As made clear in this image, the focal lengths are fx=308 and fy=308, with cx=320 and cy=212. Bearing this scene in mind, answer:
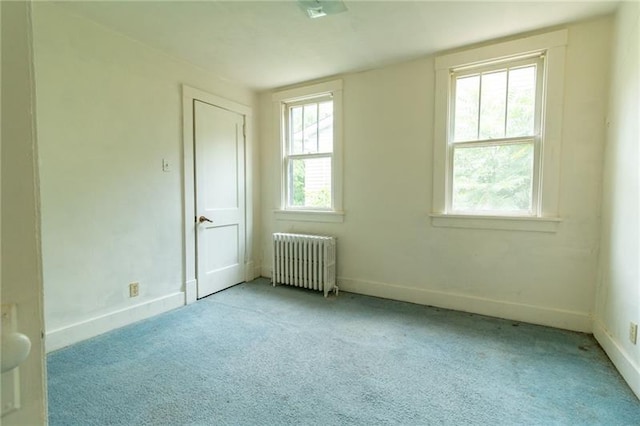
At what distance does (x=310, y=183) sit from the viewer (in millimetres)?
3850

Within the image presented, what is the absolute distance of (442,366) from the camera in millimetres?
2051

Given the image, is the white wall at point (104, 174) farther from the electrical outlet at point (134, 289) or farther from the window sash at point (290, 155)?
the window sash at point (290, 155)

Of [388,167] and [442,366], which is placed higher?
[388,167]

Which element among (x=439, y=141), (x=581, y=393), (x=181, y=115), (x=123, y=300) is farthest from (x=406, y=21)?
(x=123, y=300)

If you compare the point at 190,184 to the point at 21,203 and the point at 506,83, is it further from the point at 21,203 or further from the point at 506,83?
the point at 506,83

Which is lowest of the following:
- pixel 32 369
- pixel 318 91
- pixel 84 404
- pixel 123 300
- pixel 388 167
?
pixel 84 404

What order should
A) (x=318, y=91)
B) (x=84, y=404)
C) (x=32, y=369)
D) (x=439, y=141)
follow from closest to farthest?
(x=32, y=369) → (x=84, y=404) → (x=439, y=141) → (x=318, y=91)

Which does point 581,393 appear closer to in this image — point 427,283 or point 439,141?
point 427,283

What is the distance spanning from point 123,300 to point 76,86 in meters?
1.75

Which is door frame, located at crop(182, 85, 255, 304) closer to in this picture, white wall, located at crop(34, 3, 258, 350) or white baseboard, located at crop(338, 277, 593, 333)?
white wall, located at crop(34, 3, 258, 350)

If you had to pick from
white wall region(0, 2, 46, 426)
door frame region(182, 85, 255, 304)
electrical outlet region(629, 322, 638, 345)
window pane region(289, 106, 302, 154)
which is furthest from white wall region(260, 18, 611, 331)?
white wall region(0, 2, 46, 426)

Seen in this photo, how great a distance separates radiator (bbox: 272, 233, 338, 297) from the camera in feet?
11.3

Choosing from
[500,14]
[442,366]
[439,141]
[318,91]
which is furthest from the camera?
[318,91]

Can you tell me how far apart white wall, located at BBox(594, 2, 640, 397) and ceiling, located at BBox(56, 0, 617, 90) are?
1.38 feet
